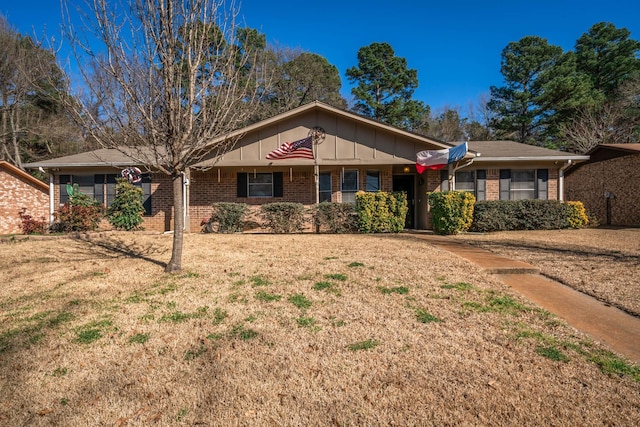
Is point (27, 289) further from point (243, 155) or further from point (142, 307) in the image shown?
point (243, 155)

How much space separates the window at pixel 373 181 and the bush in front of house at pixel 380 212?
2.22m

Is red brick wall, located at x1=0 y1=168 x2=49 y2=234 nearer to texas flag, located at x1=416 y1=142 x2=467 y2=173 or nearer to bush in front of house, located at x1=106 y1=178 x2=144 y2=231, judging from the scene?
bush in front of house, located at x1=106 y1=178 x2=144 y2=231

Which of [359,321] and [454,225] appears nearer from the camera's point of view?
[359,321]

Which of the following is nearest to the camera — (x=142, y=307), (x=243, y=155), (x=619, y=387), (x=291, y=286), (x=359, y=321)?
(x=619, y=387)

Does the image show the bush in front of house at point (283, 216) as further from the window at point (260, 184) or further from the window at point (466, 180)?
the window at point (466, 180)

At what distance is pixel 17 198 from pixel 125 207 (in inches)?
219

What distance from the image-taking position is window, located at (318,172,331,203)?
1273cm

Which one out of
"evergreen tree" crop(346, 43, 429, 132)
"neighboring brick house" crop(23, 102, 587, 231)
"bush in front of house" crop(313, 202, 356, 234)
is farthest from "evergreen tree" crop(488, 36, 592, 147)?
"bush in front of house" crop(313, 202, 356, 234)

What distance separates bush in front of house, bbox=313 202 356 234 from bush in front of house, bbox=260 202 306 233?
617mm

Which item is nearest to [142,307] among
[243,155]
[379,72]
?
[243,155]

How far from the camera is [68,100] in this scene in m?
5.03

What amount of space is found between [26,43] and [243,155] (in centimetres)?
2134

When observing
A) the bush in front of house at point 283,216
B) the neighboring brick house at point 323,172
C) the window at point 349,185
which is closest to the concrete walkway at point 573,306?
the bush in front of house at point 283,216

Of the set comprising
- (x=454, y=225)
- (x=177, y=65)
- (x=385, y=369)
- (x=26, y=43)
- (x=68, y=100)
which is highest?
(x=26, y=43)
